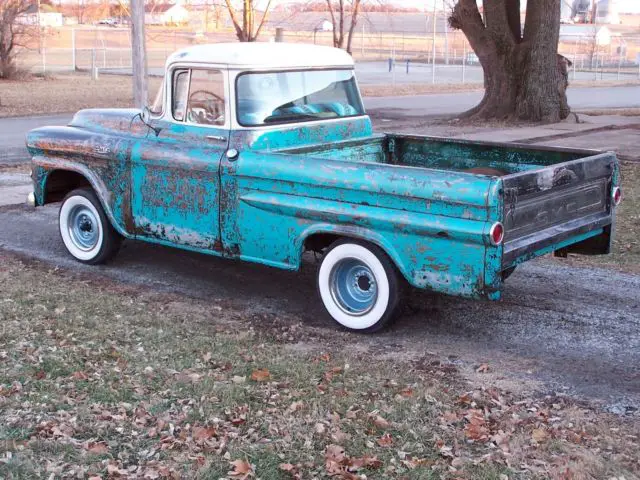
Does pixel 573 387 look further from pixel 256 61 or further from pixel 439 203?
pixel 256 61

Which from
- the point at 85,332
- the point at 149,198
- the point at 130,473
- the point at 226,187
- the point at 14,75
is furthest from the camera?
the point at 14,75

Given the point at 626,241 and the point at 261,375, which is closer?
the point at 261,375

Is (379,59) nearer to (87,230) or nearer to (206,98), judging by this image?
(87,230)

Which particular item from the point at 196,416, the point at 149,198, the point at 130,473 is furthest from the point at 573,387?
the point at 149,198

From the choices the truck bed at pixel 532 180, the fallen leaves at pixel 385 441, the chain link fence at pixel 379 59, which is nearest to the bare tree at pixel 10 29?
the chain link fence at pixel 379 59

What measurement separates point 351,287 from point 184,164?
165cm

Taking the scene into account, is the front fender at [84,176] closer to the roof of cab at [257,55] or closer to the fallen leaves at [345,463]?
the roof of cab at [257,55]

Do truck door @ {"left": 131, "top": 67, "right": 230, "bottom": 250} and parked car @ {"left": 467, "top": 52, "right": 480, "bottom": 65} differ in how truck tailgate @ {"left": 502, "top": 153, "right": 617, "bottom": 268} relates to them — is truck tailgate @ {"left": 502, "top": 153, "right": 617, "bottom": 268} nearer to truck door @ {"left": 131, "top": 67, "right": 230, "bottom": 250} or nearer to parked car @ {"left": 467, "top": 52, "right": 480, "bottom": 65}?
truck door @ {"left": 131, "top": 67, "right": 230, "bottom": 250}

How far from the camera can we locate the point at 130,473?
4070mm

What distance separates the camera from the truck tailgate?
18.0 ft

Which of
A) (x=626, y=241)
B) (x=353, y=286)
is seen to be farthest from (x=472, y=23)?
(x=353, y=286)

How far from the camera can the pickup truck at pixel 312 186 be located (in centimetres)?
554

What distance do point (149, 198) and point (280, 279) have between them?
130 centimetres

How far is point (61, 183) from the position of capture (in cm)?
817
